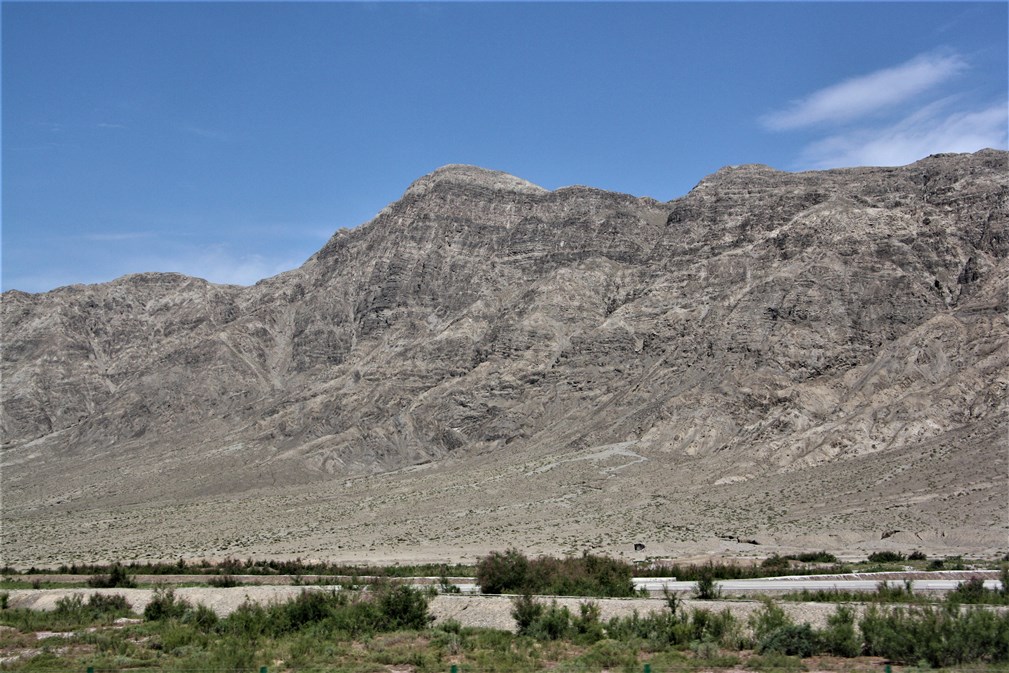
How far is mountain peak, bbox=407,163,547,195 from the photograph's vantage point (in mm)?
133625

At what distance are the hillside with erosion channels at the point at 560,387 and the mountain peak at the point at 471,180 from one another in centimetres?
62

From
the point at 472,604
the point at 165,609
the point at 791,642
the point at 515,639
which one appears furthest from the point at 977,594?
the point at 165,609

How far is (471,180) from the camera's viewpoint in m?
135

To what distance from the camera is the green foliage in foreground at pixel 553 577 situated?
25141 mm

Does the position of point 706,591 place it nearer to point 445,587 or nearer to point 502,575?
point 502,575

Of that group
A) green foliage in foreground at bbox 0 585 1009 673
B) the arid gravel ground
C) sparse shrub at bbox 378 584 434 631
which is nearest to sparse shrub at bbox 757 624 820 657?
green foliage in foreground at bbox 0 585 1009 673

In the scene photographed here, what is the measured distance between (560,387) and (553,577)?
2691 inches

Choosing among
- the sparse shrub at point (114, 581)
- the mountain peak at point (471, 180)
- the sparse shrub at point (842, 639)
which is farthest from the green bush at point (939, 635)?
the mountain peak at point (471, 180)

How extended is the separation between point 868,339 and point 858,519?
1260 inches

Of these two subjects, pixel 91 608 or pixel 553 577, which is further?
pixel 553 577

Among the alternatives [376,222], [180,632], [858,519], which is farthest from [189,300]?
[180,632]

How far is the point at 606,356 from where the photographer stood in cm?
9612

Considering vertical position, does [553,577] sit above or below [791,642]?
above

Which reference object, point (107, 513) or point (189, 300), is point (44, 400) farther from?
point (107, 513)
